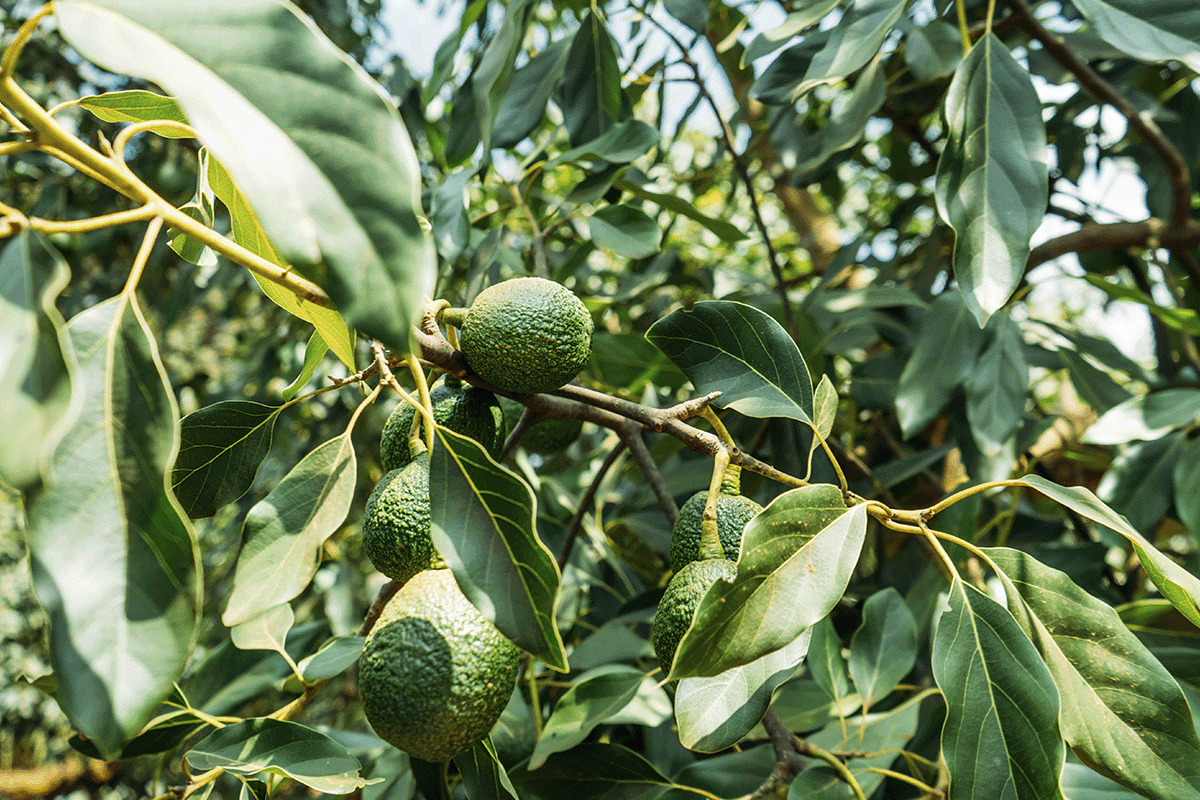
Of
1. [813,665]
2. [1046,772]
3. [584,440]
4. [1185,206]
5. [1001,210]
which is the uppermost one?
[1001,210]

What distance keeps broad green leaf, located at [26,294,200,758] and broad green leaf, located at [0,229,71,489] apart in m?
0.01

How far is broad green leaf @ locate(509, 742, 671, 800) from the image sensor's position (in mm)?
682

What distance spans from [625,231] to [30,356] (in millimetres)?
659

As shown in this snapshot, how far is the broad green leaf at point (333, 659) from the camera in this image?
1.97 feet

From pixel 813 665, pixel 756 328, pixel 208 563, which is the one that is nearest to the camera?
pixel 756 328

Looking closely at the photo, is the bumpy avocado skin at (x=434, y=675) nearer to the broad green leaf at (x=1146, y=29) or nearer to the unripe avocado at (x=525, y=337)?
the unripe avocado at (x=525, y=337)

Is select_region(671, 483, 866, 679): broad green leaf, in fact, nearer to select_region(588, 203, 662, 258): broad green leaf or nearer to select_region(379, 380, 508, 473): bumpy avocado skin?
select_region(379, 380, 508, 473): bumpy avocado skin

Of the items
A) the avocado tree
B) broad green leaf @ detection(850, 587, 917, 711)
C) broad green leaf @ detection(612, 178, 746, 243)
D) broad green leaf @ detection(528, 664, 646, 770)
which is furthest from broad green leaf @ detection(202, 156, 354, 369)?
broad green leaf @ detection(850, 587, 917, 711)

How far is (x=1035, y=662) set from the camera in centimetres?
47

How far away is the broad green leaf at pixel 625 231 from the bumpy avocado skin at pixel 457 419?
0.96 feet

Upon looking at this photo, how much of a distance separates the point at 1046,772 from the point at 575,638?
2.66 feet

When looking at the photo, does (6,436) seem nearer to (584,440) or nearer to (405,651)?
(405,651)

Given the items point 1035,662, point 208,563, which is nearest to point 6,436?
point 1035,662

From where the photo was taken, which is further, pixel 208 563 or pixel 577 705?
pixel 208 563
